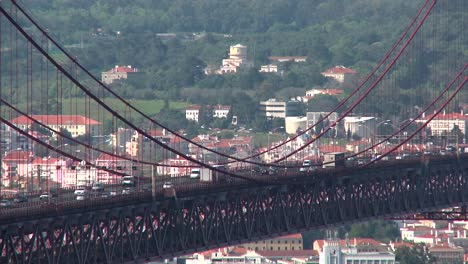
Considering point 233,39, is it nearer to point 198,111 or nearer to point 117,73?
point 117,73

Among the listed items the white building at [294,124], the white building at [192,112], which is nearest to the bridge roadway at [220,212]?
the white building at [294,124]

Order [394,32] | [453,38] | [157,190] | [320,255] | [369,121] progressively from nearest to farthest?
[157,190], [320,255], [369,121], [453,38], [394,32]

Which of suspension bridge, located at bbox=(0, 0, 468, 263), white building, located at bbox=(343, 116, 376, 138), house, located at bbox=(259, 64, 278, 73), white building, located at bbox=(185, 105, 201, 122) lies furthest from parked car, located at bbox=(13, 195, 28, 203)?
house, located at bbox=(259, 64, 278, 73)

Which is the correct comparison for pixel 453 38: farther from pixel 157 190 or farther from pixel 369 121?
pixel 157 190

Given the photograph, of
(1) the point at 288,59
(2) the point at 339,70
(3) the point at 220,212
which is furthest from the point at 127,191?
(1) the point at 288,59

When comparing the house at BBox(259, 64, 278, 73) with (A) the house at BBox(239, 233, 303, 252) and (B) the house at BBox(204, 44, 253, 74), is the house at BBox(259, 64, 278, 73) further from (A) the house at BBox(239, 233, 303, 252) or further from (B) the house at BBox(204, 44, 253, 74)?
(A) the house at BBox(239, 233, 303, 252)

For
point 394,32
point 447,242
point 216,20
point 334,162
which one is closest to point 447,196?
point 334,162
